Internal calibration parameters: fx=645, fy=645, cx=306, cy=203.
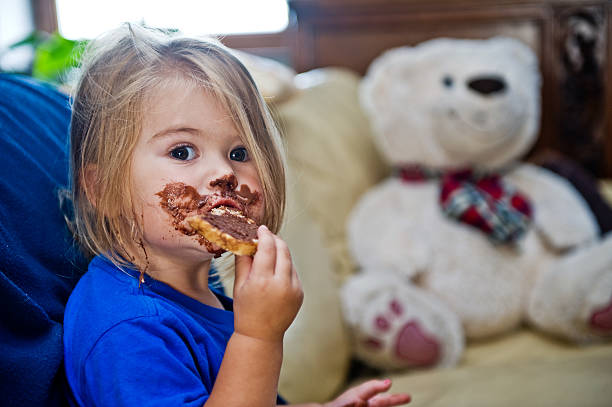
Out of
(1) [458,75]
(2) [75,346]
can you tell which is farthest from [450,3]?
(2) [75,346]

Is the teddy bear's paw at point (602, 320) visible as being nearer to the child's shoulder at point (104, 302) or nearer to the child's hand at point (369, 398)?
the child's hand at point (369, 398)

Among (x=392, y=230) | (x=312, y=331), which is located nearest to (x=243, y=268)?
(x=312, y=331)

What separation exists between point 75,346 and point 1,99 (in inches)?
15.5

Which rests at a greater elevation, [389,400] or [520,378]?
[389,400]

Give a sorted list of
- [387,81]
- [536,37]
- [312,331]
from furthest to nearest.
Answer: [536,37] < [387,81] < [312,331]

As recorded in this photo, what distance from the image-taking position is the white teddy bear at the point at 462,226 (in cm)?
139

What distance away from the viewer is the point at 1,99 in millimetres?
813

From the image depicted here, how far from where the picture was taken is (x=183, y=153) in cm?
59

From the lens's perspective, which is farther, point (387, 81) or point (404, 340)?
point (387, 81)

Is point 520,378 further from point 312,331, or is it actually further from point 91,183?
point 91,183

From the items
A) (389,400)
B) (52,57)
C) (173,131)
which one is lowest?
(389,400)

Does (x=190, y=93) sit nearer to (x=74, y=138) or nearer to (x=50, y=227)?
(x=74, y=138)

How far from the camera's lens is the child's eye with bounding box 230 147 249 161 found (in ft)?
2.02

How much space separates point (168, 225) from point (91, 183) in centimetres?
10
